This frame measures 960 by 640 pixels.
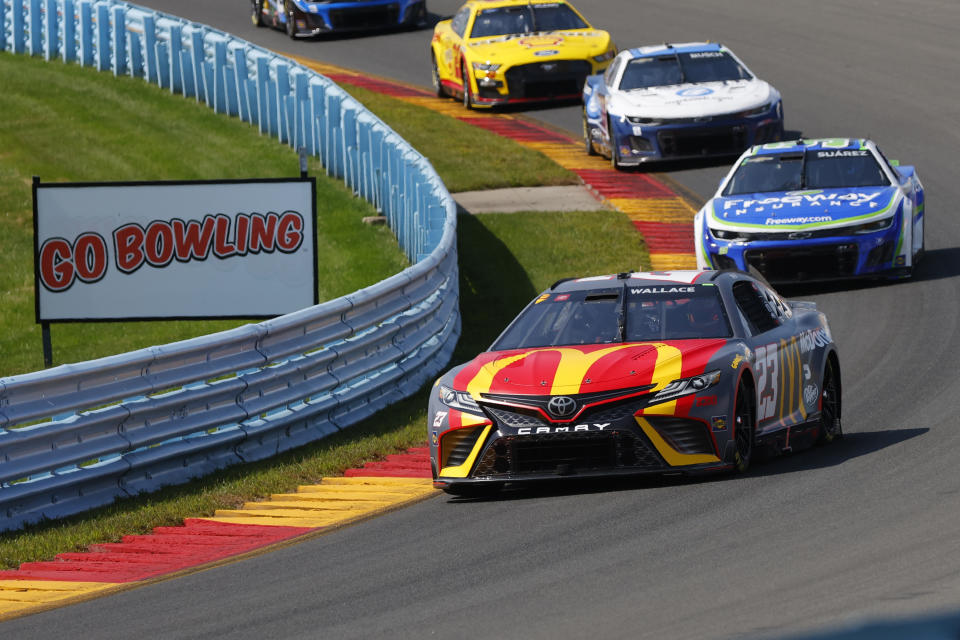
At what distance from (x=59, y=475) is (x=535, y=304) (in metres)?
3.10

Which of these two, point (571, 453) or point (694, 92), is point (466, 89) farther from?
point (571, 453)

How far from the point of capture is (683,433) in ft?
31.7

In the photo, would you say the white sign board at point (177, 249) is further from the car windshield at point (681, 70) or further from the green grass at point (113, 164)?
the car windshield at point (681, 70)

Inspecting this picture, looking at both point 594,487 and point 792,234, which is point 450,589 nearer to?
point 594,487

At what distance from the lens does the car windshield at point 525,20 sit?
2812 centimetres

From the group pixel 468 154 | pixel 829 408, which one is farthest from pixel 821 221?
pixel 468 154

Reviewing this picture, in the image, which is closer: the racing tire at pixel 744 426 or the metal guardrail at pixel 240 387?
the racing tire at pixel 744 426

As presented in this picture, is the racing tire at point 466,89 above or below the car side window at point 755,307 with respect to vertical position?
below

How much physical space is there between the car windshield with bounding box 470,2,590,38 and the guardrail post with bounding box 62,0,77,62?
9075mm

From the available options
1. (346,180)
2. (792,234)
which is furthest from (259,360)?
(346,180)

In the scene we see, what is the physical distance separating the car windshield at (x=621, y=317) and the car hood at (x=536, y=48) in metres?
16.7

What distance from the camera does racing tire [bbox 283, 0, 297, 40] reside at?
3481 centimetres

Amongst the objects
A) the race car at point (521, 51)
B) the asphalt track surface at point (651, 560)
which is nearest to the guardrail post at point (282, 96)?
the race car at point (521, 51)

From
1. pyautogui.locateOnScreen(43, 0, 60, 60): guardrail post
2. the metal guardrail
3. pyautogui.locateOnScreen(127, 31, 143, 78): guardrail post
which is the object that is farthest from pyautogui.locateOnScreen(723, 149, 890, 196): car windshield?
pyautogui.locateOnScreen(43, 0, 60, 60): guardrail post
